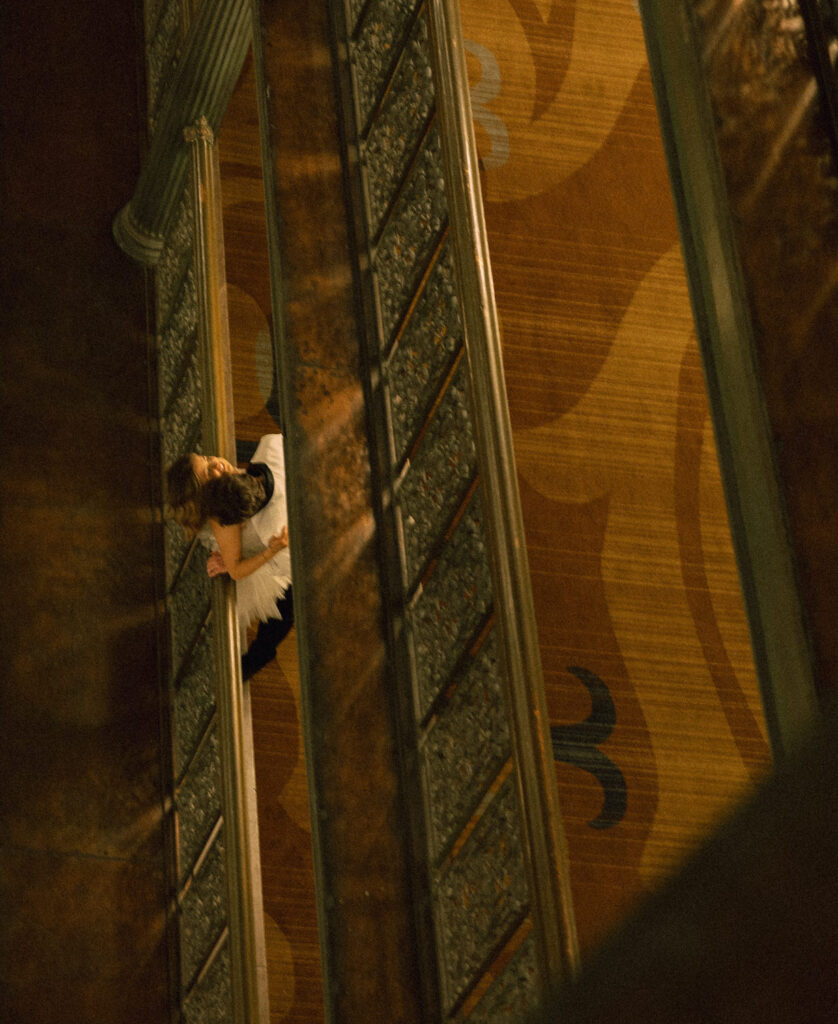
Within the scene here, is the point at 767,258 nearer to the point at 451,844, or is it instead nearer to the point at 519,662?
the point at 519,662

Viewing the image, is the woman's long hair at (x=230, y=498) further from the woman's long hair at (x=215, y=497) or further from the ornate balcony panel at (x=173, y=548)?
the ornate balcony panel at (x=173, y=548)

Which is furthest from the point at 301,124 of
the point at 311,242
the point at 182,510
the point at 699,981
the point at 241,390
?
the point at 699,981

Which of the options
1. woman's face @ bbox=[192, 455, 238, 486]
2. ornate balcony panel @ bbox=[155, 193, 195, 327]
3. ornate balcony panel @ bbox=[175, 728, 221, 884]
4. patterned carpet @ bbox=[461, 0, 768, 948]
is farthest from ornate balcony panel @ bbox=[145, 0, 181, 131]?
ornate balcony panel @ bbox=[175, 728, 221, 884]

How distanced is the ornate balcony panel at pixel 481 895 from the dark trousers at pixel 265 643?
2000mm

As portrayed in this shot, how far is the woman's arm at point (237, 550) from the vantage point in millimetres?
5301

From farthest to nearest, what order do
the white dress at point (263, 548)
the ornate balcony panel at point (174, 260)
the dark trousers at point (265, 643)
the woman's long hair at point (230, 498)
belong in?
the ornate balcony panel at point (174, 260)
the dark trousers at point (265, 643)
the white dress at point (263, 548)
the woman's long hair at point (230, 498)

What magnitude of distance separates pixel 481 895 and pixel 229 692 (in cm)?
181

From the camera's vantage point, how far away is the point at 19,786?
6.13 m

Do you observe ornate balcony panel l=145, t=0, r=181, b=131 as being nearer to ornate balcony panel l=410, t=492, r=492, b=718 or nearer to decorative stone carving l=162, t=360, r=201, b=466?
decorative stone carving l=162, t=360, r=201, b=466

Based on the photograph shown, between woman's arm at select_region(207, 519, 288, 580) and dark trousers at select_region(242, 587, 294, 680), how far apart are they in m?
0.38

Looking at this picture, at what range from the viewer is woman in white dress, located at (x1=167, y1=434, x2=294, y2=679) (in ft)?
17.3

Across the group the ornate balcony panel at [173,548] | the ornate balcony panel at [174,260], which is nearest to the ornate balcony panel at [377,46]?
the ornate balcony panel at [174,260]

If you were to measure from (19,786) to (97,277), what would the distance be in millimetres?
2347

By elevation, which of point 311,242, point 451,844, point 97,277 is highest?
point 97,277
